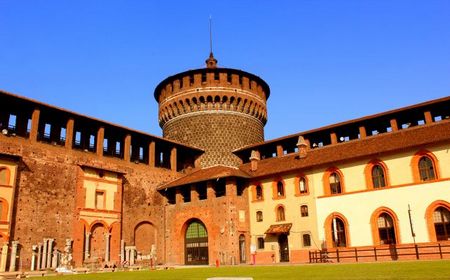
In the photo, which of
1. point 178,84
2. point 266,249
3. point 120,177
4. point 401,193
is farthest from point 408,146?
point 178,84

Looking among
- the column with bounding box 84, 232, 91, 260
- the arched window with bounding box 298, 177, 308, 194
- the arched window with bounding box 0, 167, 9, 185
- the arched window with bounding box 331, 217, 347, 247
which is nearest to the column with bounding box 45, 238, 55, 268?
the column with bounding box 84, 232, 91, 260

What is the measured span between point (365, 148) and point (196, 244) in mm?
16313

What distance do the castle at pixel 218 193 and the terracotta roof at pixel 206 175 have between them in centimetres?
19

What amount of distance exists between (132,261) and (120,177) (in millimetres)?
6819

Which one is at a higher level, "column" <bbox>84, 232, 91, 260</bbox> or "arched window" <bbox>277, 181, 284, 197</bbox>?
"arched window" <bbox>277, 181, 284, 197</bbox>

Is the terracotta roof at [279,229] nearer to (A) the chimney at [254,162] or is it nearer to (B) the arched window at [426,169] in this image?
(A) the chimney at [254,162]

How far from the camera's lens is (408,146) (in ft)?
91.9

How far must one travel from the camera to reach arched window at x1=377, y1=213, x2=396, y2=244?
2811 cm

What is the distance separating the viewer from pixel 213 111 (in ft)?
143

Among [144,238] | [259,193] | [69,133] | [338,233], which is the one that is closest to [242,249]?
[259,193]

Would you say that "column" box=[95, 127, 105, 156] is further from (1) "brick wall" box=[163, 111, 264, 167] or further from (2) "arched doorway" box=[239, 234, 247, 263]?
(2) "arched doorway" box=[239, 234, 247, 263]

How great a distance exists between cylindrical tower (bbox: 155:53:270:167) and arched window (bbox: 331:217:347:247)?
47.7ft

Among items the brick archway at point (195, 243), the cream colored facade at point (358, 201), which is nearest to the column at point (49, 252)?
the brick archway at point (195, 243)

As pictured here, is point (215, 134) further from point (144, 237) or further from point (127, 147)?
point (144, 237)
